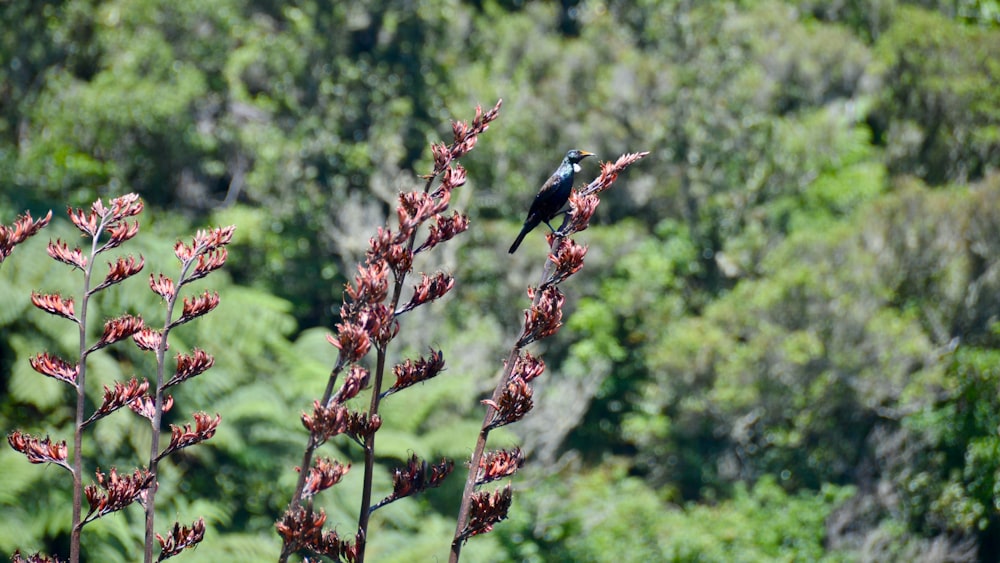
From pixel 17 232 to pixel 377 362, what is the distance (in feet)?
4.10

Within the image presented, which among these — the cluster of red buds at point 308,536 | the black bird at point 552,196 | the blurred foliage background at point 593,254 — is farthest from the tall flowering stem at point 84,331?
the blurred foliage background at point 593,254

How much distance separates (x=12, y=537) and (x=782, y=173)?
35.7 ft

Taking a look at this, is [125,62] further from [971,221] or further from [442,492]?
[971,221]

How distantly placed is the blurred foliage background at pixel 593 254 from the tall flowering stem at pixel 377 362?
652cm

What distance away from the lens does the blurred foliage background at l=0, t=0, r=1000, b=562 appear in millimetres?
10828

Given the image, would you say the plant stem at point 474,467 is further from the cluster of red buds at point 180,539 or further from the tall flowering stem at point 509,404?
the cluster of red buds at point 180,539

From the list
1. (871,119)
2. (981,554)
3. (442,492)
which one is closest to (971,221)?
(981,554)

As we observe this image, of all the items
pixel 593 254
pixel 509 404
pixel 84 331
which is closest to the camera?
pixel 84 331

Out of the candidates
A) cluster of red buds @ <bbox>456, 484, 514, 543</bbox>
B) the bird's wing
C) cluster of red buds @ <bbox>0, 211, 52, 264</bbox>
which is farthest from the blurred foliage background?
cluster of red buds @ <bbox>456, 484, 514, 543</bbox>

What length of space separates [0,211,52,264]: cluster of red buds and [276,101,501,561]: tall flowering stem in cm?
100

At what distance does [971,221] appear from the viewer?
488 inches

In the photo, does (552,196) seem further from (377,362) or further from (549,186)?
(377,362)

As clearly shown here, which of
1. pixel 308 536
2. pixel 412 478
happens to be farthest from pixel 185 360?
pixel 412 478

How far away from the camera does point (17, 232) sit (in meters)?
3.16
